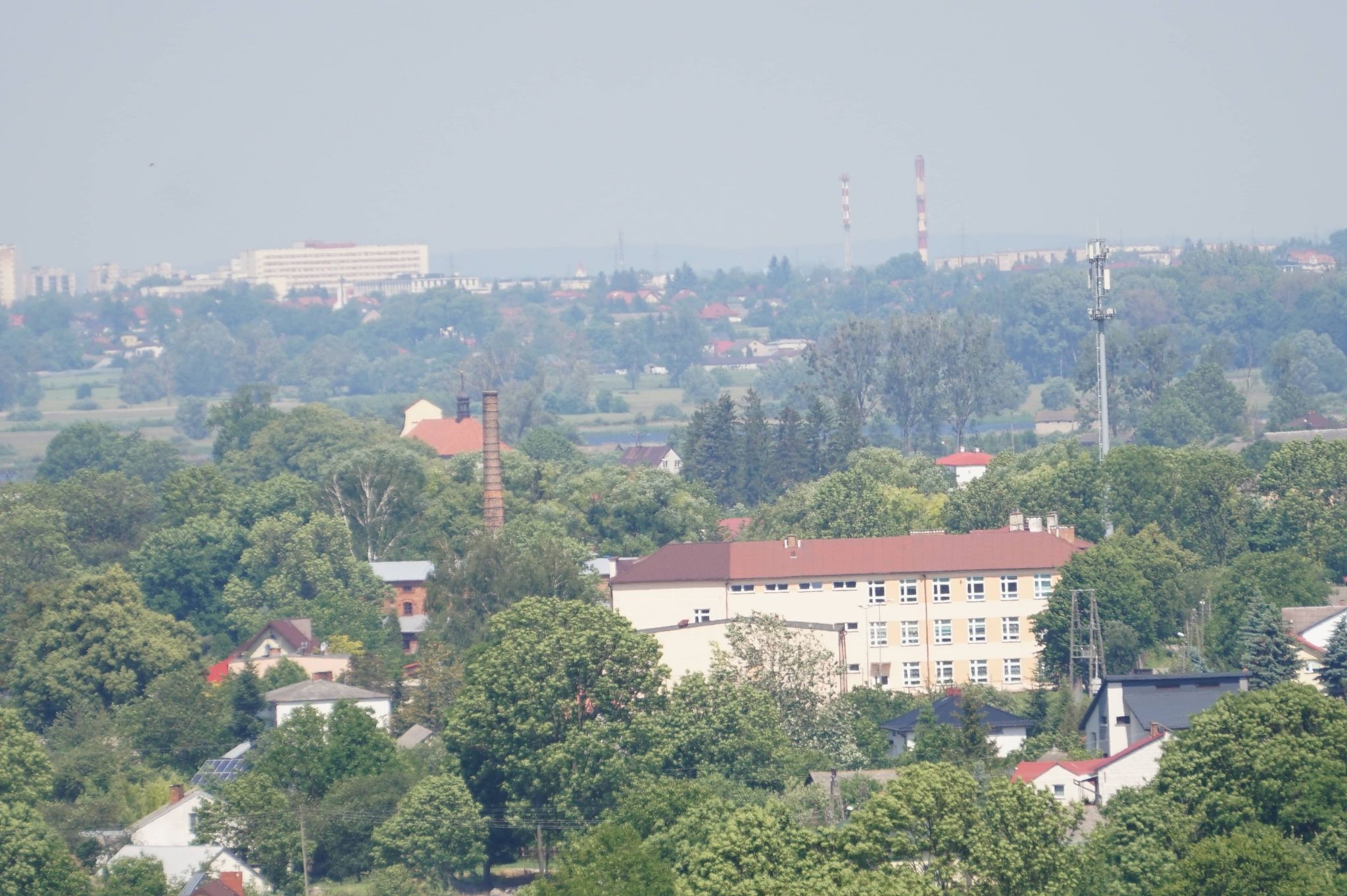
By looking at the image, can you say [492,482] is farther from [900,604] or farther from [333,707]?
[333,707]

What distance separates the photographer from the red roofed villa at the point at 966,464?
8238 centimetres

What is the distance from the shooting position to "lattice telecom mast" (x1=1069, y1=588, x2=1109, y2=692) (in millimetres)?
45188

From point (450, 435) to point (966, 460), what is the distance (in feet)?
77.3

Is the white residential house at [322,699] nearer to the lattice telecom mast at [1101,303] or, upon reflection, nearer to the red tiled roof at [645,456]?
the lattice telecom mast at [1101,303]

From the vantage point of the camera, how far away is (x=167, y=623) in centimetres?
5359

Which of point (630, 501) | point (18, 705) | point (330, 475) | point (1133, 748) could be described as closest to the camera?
point (1133, 748)

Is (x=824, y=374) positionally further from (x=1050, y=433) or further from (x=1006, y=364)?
(x=1006, y=364)

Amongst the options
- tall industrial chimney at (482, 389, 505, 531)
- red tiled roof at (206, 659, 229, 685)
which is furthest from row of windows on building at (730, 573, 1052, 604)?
tall industrial chimney at (482, 389, 505, 531)

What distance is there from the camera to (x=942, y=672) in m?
50.6

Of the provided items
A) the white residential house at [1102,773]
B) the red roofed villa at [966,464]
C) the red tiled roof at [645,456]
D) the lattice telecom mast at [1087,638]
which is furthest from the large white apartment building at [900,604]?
the red tiled roof at [645,456]

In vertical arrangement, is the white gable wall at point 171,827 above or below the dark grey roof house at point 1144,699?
below

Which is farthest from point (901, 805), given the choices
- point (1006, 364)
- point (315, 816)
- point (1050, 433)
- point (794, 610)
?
point (1006, 364)

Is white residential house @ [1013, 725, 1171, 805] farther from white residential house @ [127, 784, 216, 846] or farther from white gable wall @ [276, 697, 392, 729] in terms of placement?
white gable wall @ [276, 697, 392, 729]

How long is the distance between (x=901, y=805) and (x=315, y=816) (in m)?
14.7
